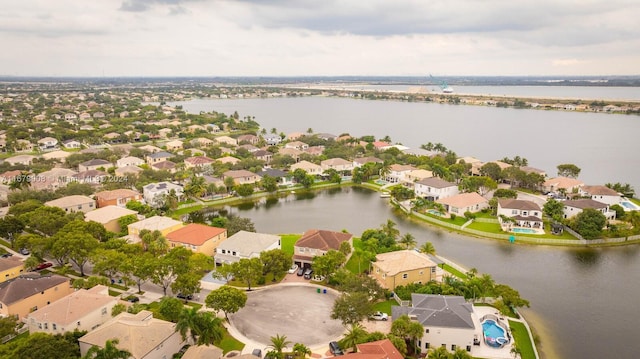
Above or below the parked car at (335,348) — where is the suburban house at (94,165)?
above

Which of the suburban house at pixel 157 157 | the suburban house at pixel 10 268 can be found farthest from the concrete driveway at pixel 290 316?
the suburban house at pixel 157 157

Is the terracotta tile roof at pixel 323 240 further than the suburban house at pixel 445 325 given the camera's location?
Yes

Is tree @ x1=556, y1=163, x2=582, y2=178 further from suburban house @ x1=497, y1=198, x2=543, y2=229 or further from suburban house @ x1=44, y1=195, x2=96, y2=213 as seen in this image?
suburban house @ x1=44, y1=195, x2=96, y2=213

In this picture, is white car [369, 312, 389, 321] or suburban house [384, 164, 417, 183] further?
suburban house [384, 164, 417, 183]

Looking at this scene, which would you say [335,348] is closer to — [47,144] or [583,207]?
[583,207]

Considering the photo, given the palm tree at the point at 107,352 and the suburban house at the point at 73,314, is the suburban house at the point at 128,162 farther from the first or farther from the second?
the palm tree at the point at 107,352

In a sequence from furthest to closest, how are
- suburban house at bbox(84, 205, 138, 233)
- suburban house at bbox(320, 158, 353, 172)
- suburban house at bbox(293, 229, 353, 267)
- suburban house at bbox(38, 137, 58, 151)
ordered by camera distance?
1. suburban house at bbox(38, 137, 58, 151)
2. suburban house at bbox(320, 158, 353, 172)
3. suburban house at bbox(84, 205, 138, 233)
4. suburban house at bbox(293, 229, 353, 267)

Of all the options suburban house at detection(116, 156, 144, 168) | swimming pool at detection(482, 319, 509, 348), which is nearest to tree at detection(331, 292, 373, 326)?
swimming pool at detection(482, 319, 509, 348)

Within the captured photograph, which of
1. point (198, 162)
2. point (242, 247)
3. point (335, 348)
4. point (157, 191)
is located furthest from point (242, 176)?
point (335, 348)
